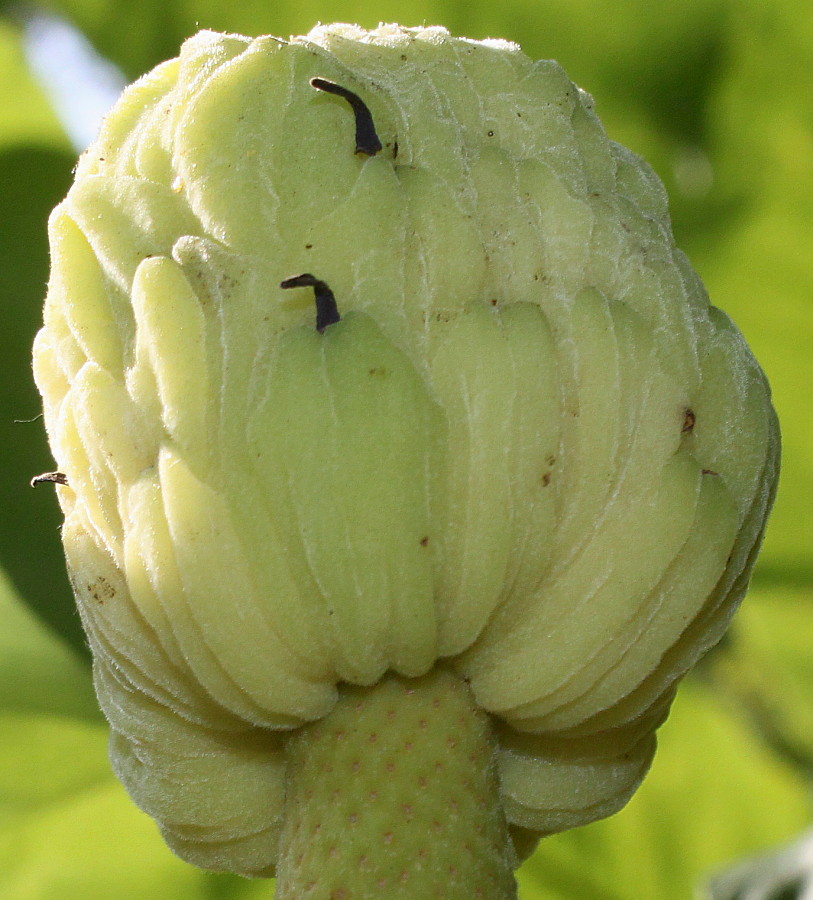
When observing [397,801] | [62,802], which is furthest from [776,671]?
[397,801]

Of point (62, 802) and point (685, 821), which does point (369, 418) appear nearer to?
point (62, 802)

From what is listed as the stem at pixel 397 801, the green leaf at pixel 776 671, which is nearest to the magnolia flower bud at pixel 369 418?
the stem at pixel 397 801

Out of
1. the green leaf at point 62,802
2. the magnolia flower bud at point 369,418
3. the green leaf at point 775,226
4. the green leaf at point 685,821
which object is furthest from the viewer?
the green leaf at point 685,821

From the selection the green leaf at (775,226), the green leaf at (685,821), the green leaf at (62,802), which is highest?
the green leaf at (775,226)

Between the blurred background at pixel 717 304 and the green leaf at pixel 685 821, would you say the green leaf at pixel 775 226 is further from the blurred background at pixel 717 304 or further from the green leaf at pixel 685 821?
Result: the green leaf at pixel 685 821

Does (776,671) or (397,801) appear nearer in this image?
(397,801)

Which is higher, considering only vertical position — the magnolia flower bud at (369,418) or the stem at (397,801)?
the magnolia flower bud at (369,418)

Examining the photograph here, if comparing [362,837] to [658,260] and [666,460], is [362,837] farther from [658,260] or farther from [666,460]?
[658,260]
